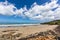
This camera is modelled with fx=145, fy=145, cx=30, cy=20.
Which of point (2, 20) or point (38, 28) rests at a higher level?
point (2, 20)

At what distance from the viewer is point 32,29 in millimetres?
3361

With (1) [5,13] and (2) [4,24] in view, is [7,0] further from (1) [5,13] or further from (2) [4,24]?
(2) [4,24]

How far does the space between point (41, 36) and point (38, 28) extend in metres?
0.23

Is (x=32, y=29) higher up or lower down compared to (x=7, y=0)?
lower down

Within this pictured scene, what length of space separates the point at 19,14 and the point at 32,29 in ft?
1.52

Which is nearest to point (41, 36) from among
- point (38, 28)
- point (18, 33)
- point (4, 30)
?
point (38, 28)

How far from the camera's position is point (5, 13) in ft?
10.9

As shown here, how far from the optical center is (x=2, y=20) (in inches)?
131

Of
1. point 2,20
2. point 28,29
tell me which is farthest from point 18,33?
point 2,20

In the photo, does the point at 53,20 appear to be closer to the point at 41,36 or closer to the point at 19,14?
the point at 41,36

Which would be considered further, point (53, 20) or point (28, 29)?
point (53, 20)

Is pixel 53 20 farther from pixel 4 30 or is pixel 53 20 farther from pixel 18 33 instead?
pixel 4 30

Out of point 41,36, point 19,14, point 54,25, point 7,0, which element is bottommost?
point 41,36

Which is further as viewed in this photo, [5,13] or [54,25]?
[54,25]
